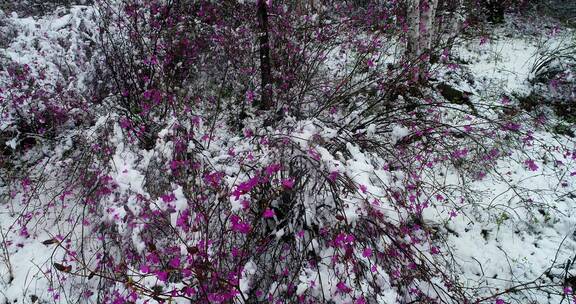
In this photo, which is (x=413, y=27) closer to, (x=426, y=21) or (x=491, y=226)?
(x=426, y=21)

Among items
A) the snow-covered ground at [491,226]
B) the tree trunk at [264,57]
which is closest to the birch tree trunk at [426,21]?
the snow-covered ground at [491,226]

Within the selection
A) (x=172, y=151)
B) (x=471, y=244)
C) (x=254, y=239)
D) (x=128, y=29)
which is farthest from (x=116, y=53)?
(x=471, y=244)

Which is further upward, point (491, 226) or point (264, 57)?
point (264, 57)

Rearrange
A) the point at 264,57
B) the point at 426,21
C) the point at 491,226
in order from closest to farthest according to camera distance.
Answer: the point at 491,226 → the point at 264,57 → the point at 426,21

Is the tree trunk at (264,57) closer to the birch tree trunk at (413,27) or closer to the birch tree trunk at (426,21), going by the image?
the birch tree trunk at (413,27)

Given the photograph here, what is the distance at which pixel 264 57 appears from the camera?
20.2 feet

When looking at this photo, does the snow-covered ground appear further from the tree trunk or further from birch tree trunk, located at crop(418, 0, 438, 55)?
the tree trunk

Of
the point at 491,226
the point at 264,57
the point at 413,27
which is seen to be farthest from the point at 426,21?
the point at 491,226

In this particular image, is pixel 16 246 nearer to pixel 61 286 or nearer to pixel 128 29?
pixel 61 286

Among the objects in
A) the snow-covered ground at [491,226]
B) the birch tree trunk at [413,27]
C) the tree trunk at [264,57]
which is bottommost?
the snow-covered ground at [491,226]

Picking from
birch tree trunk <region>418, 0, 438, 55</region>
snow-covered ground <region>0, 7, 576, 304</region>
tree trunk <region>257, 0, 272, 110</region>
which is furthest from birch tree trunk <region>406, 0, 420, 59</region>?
tree trunk <region>257, 0, 272, 110</region>

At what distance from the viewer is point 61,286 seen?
3812 millimetres

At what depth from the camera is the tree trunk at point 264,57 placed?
5.76 meters

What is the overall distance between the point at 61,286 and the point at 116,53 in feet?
11.7
